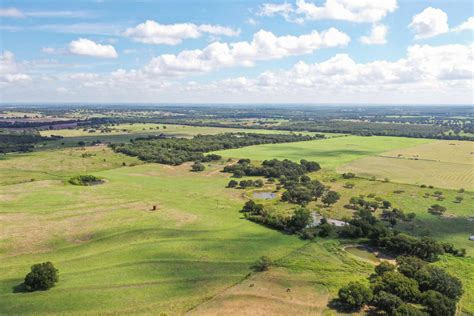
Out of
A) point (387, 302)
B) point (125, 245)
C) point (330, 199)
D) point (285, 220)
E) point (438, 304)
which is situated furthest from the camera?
point (330, 199)

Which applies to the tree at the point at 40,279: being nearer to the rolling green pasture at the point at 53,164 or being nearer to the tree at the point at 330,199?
the tree at the point at 330,199

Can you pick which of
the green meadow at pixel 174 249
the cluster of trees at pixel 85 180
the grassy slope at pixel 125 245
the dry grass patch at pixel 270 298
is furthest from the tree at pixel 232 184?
the dry grass patch at pixel 270 298

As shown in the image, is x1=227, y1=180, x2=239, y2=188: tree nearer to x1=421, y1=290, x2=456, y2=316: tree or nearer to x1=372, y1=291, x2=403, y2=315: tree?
x1=372, y1=291, x2=403, y2=315: tree

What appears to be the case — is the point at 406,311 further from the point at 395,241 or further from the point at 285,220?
the point at 285,220

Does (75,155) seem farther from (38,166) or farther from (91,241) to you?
(91,241)

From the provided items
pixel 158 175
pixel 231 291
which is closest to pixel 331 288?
pixel 231 291

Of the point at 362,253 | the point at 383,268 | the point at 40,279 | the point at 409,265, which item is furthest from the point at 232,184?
the point at 40,279
